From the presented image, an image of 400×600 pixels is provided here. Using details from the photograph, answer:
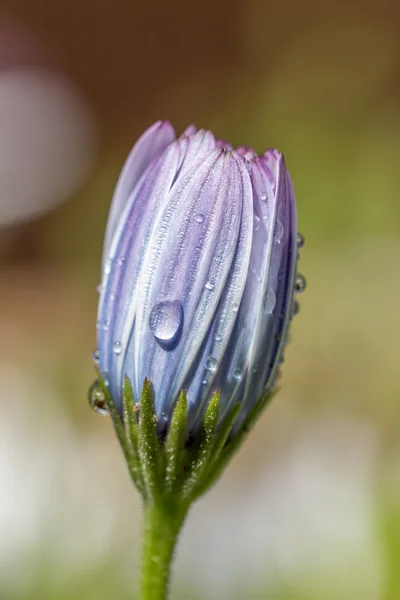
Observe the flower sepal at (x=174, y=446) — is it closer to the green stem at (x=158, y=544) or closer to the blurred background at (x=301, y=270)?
the green stem at (x=158, y=544)

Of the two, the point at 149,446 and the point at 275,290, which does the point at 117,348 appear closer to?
the point at 149,446

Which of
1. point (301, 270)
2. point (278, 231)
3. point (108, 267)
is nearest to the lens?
point (278, 231)

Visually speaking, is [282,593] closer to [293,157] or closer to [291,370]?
[291,370]

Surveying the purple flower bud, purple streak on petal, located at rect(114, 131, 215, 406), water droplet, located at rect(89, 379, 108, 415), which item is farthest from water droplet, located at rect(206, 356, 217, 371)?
water droplet, located at rect(89, 379, 108, 415)

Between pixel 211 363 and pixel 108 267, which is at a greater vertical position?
pixel 108 267

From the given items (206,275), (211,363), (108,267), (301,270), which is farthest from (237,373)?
(301,270)

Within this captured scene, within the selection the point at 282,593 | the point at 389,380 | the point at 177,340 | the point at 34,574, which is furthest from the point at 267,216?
the point at 389,380

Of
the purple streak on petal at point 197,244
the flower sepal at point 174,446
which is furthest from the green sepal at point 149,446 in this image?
the purple streak on petal at point 197,244

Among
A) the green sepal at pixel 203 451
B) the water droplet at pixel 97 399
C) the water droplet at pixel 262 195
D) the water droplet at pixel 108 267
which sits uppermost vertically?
the water droplet at pixel 262 195
